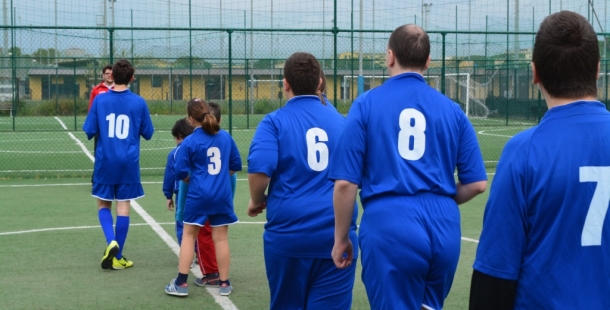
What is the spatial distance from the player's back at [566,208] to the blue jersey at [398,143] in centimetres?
123

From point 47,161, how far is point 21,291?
37.9 feet

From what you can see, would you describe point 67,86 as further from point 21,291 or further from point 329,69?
point 21,291

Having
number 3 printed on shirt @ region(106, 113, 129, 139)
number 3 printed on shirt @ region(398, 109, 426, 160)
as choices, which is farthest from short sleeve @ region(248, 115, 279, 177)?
number 3 printed on shirt @ region(106, 113, 129, 139)

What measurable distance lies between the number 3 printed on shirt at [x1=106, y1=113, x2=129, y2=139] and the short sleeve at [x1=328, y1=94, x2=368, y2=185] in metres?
4.52

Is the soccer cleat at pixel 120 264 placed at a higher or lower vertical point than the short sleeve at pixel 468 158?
lower

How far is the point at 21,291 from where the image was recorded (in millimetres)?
6703

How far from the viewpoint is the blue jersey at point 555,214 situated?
7.61ft

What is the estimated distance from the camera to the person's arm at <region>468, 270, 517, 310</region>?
234 cm

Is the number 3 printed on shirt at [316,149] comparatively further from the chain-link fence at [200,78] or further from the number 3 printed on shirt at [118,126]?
the chain-link fence at [200,78]

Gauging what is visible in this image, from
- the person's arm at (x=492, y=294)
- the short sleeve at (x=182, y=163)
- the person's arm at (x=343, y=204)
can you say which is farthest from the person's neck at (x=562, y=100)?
the short sleeve at (x=182, y=163)

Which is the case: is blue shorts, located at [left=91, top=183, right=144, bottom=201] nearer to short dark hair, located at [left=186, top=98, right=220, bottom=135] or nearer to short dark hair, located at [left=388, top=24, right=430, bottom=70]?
short dark hair, located at [left=186, top=98, right=220, bottom=135]

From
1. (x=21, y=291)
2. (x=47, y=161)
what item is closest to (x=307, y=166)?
(x=21, y=291)

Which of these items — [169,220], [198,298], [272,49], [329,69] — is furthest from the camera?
[329,69]

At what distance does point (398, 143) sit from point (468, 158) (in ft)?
1.42
